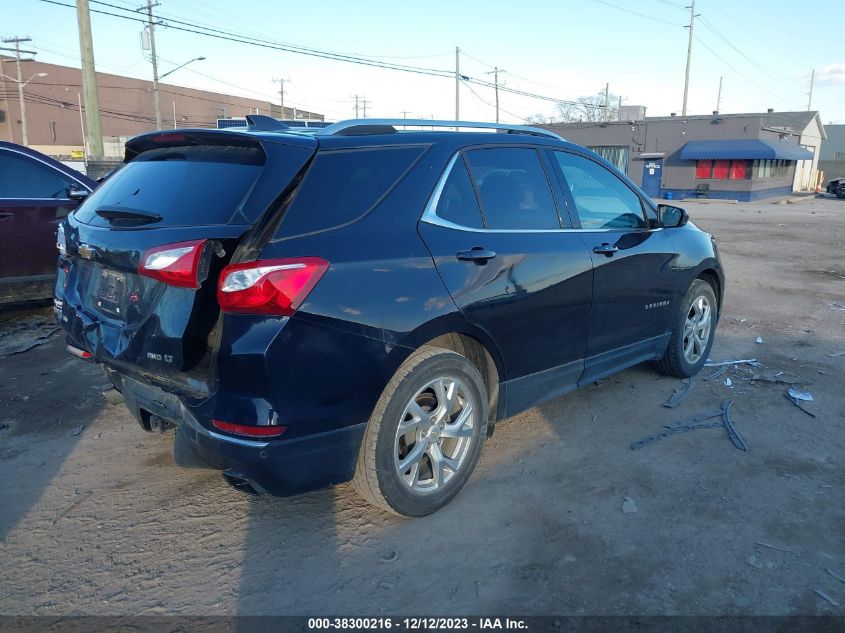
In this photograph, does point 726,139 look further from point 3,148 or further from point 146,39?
point 3,148

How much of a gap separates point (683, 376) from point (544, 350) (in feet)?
6.58

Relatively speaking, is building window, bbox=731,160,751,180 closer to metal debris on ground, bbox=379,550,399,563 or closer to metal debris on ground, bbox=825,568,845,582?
metal debris on ground, bbox=825,568,845,582

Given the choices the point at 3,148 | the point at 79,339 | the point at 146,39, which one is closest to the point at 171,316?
the point at 79,339

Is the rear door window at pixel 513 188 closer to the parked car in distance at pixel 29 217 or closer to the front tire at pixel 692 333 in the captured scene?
the front tire at pixel 692 333

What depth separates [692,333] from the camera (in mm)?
5148

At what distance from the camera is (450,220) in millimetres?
3254

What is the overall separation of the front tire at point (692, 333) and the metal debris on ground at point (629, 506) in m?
1.90

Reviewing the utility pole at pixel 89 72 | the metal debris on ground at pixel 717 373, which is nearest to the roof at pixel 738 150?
the utility pole at pixel 89 72

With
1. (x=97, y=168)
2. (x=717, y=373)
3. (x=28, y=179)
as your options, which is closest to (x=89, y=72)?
(x=97, y=168)

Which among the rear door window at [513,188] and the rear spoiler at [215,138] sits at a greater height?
the rear spoiler at [215,138]

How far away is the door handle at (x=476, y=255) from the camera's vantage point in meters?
3.20

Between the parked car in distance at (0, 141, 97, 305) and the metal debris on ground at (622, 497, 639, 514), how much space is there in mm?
5659

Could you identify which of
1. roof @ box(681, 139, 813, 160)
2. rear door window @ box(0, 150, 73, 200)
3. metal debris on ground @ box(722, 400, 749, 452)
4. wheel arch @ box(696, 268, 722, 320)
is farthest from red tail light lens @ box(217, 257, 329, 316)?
roof @ box(681, 139, 813, 160)

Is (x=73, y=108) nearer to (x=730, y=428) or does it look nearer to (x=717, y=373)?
(x=717, y=373)
